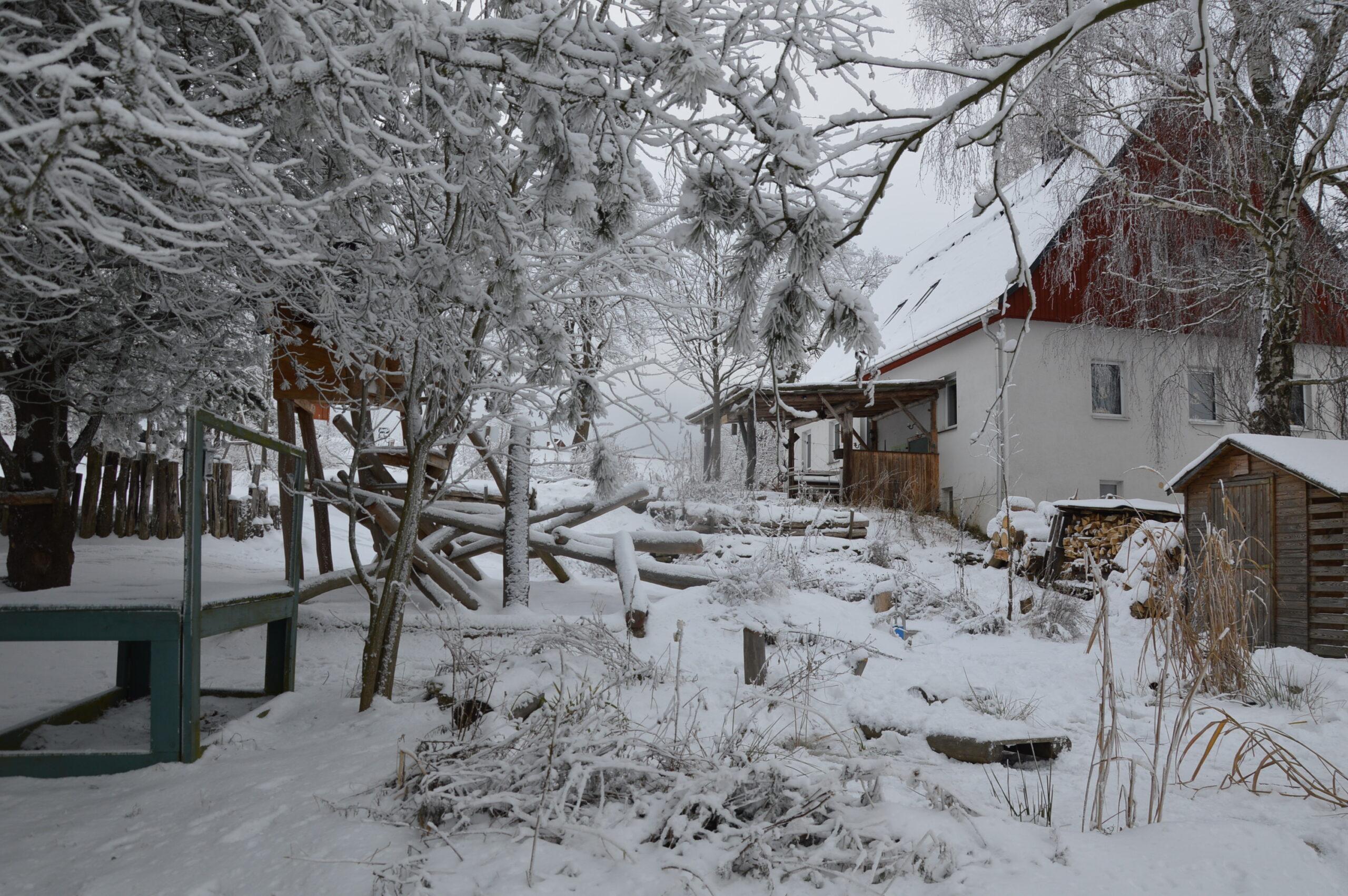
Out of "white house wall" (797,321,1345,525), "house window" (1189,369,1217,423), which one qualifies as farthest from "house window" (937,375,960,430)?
"house window" (1189,369,1217,423)

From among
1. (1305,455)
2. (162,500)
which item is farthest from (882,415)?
(162,500)

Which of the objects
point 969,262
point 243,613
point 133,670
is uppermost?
point 969,262

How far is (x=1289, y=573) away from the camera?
21.3 feet

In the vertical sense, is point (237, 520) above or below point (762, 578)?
above

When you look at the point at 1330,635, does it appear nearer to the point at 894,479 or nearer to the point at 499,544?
the point at 499,544

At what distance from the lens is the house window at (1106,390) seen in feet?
48.4

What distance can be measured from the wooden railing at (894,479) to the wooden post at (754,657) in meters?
10.4

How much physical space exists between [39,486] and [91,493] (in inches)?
132

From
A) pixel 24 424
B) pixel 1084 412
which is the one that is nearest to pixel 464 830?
pixel 24 424

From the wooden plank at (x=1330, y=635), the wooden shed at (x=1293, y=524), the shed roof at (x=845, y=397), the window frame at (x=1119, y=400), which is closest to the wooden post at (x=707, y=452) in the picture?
the shed roof at (x=845, y=397)

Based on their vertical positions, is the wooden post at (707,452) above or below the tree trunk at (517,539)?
above

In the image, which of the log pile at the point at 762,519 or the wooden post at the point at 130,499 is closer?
the wooden post at the point at 130,499

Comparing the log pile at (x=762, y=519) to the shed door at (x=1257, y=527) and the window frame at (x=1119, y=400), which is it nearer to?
the shed door at (x=1257, y=527)

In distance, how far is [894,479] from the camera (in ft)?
49.9
